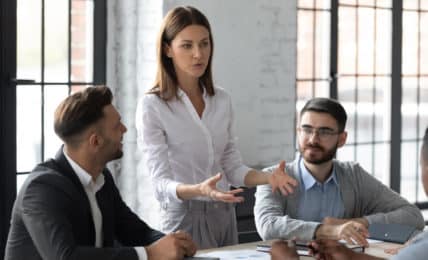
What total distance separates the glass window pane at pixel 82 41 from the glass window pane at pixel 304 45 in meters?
1.58

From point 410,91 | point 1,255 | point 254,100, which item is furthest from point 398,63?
point 1,255

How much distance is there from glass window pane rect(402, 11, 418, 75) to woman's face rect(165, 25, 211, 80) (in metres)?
3.43

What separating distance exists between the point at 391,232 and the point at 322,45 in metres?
2.78

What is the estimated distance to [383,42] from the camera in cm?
669

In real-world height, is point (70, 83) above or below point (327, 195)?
above

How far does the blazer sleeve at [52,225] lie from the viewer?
290 cm

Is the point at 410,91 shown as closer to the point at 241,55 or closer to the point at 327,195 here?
the point at 241,55

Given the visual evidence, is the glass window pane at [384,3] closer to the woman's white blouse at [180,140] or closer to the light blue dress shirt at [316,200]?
the light blue dress shirt at [316,200]

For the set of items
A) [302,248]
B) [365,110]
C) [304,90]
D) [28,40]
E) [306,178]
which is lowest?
[302,248]

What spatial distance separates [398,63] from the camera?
6.74m

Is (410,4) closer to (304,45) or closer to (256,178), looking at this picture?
(304,45)

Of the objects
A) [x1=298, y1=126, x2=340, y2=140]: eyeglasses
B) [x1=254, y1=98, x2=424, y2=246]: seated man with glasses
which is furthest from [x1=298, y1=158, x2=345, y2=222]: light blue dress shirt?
[x1=298, y1=126, x2=340, y2=140]: eyeglasses

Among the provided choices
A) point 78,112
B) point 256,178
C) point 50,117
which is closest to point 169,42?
point 256,178

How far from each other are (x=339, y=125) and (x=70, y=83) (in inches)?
68.7
